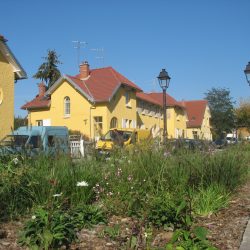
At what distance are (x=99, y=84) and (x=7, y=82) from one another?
18.9 metres

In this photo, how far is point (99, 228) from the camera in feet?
15.5

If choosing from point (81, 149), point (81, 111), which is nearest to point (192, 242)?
point (81, 149)

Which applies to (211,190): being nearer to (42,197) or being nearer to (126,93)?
(42,197)

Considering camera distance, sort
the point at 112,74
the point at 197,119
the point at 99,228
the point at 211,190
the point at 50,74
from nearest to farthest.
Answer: the point at 99,228 → the point at 211,190 → the point at 112,74 → the point at 50,74 → the point at 197,119

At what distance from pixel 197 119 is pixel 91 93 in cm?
3411

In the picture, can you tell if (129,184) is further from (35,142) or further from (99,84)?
(99,84)

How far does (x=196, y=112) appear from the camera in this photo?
70750mm

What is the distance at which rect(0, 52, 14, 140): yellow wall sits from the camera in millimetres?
21547

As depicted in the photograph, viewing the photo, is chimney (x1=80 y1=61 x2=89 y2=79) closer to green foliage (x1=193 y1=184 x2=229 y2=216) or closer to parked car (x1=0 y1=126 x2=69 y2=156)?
parked car (x1=0 y1=126 x2=69 y2=156)

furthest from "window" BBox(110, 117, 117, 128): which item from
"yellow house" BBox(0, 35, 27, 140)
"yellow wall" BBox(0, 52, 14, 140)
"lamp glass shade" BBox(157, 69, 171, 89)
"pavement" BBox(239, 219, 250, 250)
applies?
"pavement" BBox(239, 219, 250, 250)

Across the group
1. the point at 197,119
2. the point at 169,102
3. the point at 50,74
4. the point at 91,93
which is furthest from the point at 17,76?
the point at 197,119

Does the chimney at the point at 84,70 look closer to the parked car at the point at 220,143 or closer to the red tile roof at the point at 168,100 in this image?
the red tile roof at the point at 168,100

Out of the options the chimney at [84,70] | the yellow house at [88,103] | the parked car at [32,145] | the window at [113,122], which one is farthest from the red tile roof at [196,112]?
the parked car at [32,145]

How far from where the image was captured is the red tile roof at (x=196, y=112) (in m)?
Result: 69.0
